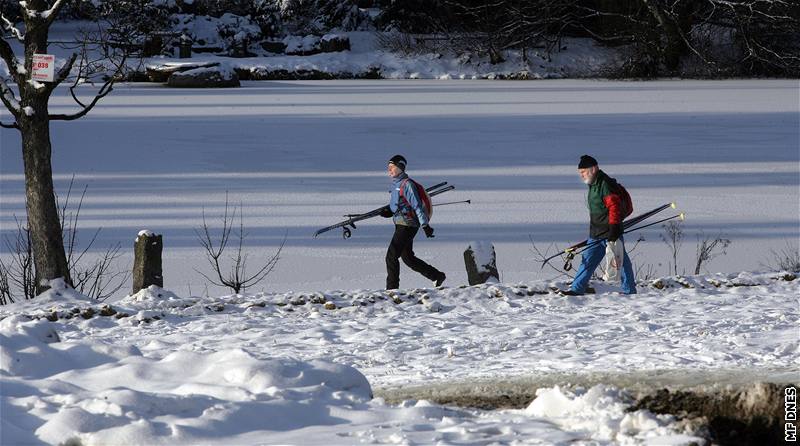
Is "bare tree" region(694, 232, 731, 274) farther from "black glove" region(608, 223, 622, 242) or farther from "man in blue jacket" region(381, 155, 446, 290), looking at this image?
"man in blue jacket" region(381, 155, 446, 290)

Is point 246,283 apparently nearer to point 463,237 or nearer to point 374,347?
point 463,237

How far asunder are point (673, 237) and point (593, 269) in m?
2.82

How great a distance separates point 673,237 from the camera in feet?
42.5

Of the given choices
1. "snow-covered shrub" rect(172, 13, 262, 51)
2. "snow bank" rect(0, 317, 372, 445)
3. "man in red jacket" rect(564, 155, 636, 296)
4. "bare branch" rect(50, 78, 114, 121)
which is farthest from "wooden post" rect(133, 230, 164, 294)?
"snow-covered shrub" rect(172, 13, 262, 51)

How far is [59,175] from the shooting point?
1803 cm

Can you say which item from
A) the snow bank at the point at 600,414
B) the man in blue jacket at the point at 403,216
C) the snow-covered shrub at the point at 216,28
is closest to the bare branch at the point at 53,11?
the man in blue jacket at the point at 403,216

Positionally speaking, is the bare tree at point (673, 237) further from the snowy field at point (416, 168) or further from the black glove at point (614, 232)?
the black glove at point (614, 232)

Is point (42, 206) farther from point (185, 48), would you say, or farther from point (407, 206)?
point (185, 48)

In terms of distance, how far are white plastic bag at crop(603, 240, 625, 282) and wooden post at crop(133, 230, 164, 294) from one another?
4.14 m

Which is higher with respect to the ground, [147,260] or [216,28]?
[216,28]

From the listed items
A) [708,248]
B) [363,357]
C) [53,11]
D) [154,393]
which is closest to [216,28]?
[708,248]

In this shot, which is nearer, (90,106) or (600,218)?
(600,218)

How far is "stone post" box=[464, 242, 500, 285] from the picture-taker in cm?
1128

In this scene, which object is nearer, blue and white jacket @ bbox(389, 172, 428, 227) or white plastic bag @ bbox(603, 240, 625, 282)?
white plastic bag @ bbox(603, 240, 625, 282)
